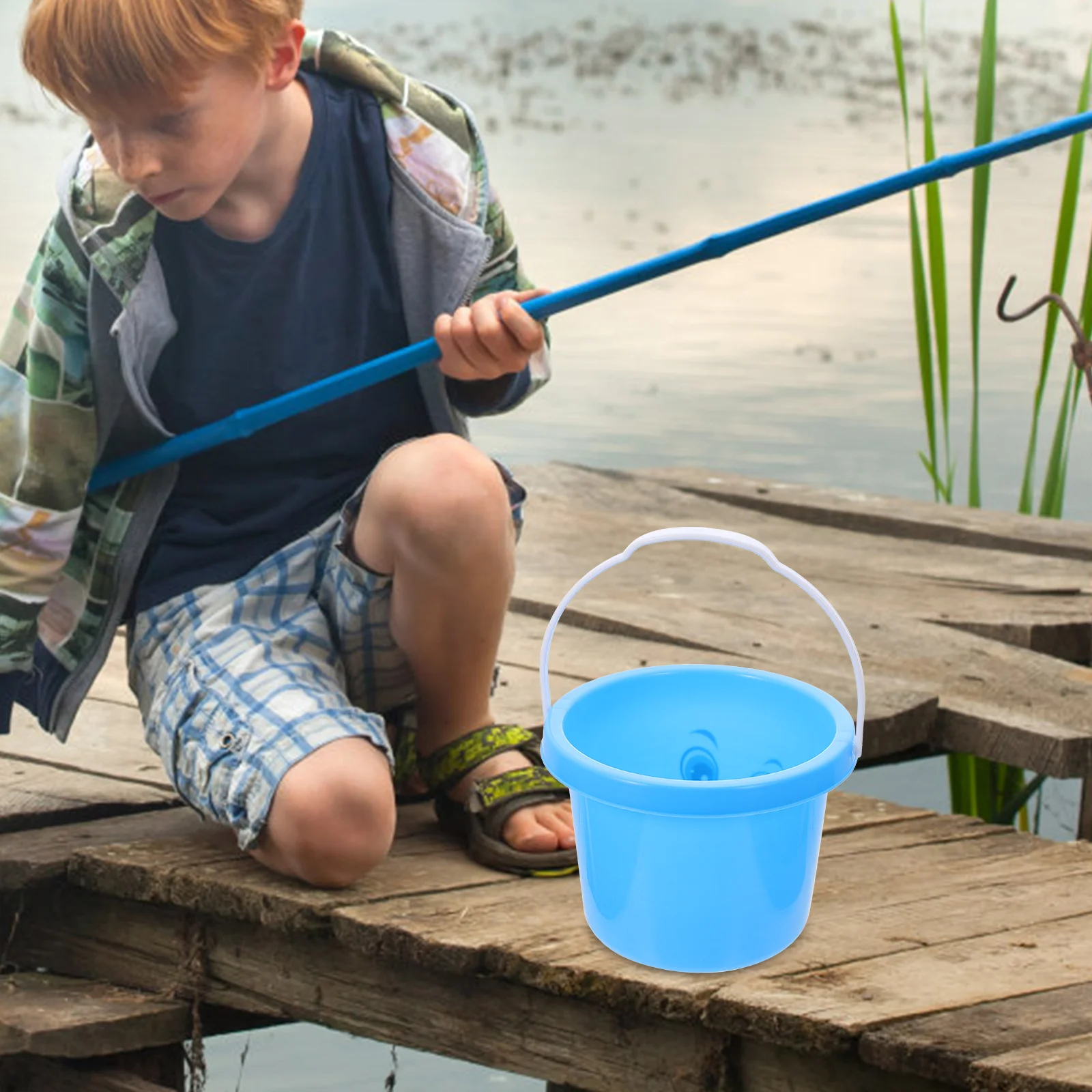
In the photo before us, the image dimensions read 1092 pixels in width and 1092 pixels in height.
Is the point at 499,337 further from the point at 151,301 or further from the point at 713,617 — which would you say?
the point at 713,617

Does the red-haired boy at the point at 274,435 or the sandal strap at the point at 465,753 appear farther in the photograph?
the sandal strap at the point at 465,753

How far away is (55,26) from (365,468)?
0.52 m

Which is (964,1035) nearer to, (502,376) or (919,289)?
(502,376)

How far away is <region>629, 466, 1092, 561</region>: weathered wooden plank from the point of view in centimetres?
311

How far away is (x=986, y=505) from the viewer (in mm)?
5387

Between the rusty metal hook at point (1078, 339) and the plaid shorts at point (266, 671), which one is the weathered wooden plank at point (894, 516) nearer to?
the rusty metal hook at point (1078, 339)

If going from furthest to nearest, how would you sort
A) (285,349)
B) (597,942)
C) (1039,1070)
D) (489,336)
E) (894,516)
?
1. (894,516)
2. (285,349)
3. (489,336)
4. (597,942)
5. (1039,1070)

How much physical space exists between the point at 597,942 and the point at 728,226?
593 cm

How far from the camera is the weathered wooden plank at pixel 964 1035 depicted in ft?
4.53

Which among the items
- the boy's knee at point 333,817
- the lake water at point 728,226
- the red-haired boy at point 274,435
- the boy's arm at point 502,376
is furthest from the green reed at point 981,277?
the boy's knee at point 333,817

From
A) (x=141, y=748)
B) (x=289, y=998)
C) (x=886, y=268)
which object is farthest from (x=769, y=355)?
(x=289, y=998)

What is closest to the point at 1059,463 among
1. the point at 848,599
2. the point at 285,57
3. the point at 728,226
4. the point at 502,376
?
the point at 848,599

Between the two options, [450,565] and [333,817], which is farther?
[450,565]

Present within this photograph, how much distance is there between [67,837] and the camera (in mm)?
1924
